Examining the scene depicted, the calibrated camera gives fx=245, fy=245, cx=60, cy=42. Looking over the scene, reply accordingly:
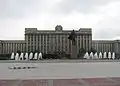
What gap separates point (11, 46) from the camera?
107m

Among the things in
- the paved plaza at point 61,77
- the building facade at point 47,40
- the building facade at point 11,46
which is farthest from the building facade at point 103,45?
the paved plaza at point 61,77

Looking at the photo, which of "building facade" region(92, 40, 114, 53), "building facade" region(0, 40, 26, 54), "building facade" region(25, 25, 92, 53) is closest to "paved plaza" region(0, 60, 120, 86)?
"building facade" region(25, 25, 92, 53)

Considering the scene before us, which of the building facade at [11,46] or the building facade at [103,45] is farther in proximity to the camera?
the building facade at [103,45]

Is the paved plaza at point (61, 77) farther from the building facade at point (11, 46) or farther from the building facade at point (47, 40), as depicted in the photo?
the building facade at point (11, 46)

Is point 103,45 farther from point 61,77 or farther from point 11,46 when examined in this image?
point 61,77

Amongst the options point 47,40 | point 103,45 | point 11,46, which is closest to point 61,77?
point 47,40

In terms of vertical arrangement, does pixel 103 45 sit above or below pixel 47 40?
below

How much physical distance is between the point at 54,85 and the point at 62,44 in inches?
3580

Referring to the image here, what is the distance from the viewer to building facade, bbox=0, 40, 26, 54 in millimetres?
104500

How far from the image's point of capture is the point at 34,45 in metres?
100

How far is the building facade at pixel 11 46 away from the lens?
Answer: 343ft

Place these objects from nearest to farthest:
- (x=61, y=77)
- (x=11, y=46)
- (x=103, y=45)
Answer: (x=61, y=77)
(x=11, y=46)
(x=103, y=45)

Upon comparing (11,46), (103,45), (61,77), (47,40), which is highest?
(61,77)

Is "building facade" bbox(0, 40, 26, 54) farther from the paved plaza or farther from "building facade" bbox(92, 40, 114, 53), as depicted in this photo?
the paved plaza
